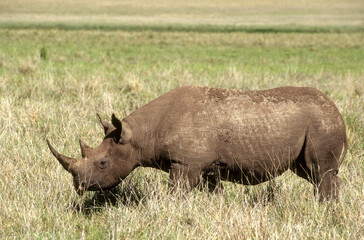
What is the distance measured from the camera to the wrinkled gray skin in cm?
552

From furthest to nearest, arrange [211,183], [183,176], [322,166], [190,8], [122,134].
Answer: [190,8], [211,183], [322,166], [122,134], [183,176]

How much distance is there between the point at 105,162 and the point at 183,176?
831mm

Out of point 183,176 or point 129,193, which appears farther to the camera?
point 129,193

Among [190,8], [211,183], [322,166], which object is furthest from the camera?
[190,8]

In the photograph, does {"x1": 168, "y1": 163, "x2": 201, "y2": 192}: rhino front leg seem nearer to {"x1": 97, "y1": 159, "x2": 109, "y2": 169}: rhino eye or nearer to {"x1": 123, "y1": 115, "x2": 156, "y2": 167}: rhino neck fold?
{"x1": 123, "y1": 115, "x2": 156, "y2": 167}: rhino neck fold

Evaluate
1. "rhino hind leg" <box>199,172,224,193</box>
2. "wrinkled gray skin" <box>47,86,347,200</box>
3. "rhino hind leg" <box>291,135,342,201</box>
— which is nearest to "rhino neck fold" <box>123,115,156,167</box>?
"wrinkled gray skin" <box>47,86,347,200</box>

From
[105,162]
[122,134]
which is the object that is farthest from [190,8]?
[105,162]

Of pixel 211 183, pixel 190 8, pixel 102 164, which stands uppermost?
pixel 102 164

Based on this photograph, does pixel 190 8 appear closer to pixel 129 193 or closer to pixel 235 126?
pixel 129 193

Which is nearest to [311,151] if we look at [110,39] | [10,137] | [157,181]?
[157,181]

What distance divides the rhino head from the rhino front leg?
20.2 inches

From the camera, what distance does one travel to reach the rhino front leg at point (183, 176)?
5492 millimetres

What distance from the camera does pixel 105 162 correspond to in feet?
18.3

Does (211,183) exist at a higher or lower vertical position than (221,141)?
lower
